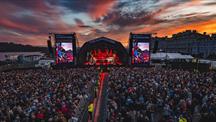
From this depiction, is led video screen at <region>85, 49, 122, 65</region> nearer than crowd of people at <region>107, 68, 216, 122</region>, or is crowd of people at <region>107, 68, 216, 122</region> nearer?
crowd of people at <region>107, 68, 216, 122</region>

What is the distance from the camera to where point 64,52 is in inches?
1651

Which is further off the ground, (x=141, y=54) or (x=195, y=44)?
(x=195, y=44)

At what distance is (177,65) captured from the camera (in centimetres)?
3969

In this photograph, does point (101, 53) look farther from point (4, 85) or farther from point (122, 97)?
point (122, 97)

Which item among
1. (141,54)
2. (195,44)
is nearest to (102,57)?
(141,54)

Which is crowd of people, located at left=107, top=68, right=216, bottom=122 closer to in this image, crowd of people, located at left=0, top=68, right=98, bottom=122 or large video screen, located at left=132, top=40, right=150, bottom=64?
crowd of people, located at left=0, top=68, right=98, bottom=122

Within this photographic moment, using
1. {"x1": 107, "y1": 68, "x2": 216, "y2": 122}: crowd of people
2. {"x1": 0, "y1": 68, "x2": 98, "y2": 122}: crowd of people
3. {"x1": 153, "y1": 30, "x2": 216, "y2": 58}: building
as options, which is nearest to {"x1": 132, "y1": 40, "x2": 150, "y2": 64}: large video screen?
{"x1": 153, "y1": 30, "x2": 216, "y2": 58}: building

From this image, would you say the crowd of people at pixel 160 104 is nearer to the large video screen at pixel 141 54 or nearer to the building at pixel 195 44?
the large video screen at pixel 141 54

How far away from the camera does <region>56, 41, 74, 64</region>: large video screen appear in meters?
41.5

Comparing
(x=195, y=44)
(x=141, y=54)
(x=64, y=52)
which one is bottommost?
(x=141, y=54)

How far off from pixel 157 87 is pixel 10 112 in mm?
10925

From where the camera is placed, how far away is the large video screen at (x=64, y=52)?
136 ft

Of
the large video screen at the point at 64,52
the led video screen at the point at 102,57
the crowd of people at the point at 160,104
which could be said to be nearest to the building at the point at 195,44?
the led video screen at the point at 102,57

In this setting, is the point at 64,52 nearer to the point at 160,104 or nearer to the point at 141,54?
the point at 141,54
